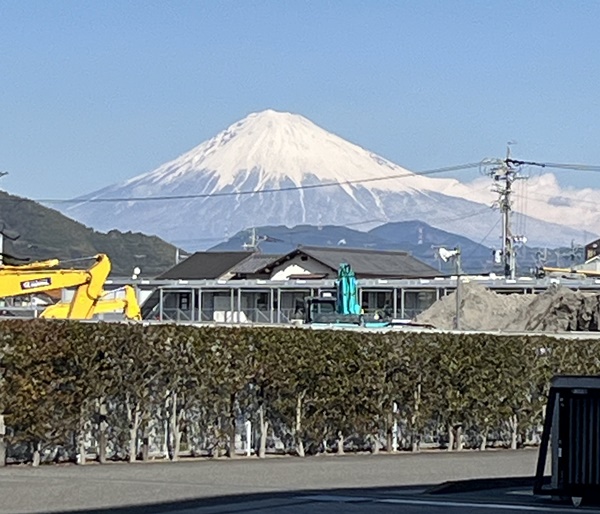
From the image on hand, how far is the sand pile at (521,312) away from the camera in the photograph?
45656 millimetres

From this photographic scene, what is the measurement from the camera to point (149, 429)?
19172 millimetres

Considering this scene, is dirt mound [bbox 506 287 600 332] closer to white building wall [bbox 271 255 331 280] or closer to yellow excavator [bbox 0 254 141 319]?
yellow excavator [bbox 0 254 141 319]

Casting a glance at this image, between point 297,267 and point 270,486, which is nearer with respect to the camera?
point 270,486

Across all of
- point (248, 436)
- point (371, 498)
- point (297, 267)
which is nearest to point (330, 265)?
point (297, 267)

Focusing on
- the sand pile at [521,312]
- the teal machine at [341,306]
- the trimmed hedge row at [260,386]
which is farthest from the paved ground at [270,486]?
the teal machine at [341,306]

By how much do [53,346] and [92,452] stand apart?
5.96ft

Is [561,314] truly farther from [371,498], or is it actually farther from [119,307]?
[371,498]

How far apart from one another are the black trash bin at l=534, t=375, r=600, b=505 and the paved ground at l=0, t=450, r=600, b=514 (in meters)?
0.42

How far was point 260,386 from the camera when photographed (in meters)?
20.0

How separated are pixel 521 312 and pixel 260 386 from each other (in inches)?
1224

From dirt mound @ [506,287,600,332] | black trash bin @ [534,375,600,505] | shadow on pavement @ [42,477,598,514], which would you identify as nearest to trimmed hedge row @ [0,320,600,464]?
shadow on pavement @ [42,477,598,514]

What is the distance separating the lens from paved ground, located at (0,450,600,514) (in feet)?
46.2

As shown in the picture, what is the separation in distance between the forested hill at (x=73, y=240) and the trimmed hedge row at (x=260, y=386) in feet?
420

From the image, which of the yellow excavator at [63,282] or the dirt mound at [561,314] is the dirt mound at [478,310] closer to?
the dirt mound at [561,314]
